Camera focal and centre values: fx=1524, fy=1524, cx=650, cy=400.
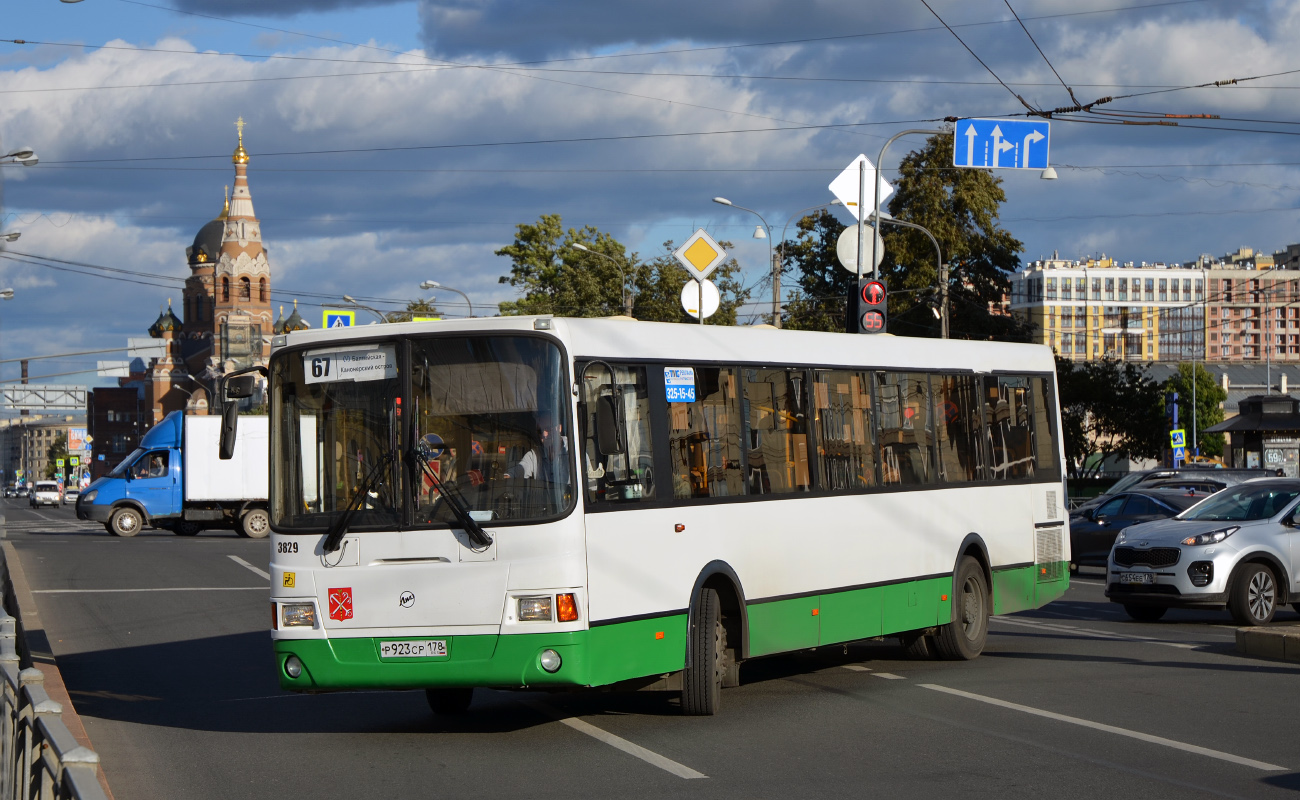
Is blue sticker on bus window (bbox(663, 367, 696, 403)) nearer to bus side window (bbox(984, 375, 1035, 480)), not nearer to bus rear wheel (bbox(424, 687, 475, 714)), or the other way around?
bus rear wheel (bbox(424, 687, 475, 714))

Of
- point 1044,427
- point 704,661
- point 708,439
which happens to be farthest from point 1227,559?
point 704,661

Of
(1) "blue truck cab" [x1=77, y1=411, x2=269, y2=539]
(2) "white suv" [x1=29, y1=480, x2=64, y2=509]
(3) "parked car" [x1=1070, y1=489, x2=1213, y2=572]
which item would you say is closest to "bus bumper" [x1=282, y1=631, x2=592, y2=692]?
(3) "parked car" [x1=1070, y1=489, x2=1213, y2=572]

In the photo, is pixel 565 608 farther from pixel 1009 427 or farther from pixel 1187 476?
pixel 1187 476

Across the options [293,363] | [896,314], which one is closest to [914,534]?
[293,363]

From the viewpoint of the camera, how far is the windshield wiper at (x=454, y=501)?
29.6ft

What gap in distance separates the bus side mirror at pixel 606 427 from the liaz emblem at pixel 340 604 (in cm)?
178

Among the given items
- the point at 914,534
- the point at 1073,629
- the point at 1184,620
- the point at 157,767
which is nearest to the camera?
the point at 157,767

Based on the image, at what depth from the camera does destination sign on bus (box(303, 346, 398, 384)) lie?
31.0ft

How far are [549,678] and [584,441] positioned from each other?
1.43 meters

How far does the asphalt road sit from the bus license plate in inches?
23.1

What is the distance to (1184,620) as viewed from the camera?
18.2 meters

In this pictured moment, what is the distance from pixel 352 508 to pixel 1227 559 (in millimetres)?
10924

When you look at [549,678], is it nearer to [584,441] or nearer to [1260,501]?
[584,441]

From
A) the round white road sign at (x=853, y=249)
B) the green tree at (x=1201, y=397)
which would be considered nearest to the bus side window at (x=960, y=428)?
the round white road sign at (x=853, y=249)
